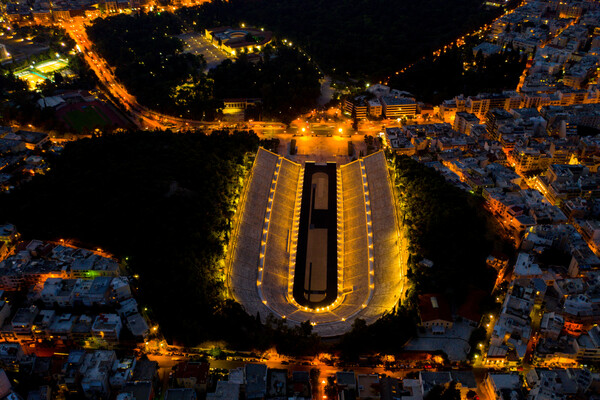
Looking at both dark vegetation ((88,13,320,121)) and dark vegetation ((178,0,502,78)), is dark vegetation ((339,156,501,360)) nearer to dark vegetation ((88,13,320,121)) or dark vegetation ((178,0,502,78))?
dark vegetation ((88,13,320,121))

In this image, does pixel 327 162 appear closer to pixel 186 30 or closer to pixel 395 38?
pixel 395 38

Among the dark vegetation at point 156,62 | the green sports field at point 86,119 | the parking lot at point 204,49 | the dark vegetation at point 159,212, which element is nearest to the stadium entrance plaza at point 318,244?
the dark vegetation at point 159,212

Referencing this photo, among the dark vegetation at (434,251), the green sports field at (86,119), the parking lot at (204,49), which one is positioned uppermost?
the dark vegetation at (434,251)

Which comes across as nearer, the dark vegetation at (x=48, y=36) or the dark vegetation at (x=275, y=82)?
the dark vegetation at (x=275, y=82)

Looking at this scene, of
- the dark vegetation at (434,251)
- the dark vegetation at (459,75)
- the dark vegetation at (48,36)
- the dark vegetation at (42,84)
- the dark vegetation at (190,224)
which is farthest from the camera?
the dark vegetation at (48,36)

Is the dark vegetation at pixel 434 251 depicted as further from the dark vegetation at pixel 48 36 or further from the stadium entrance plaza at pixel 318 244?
the dark vegetation at pixel 48 36

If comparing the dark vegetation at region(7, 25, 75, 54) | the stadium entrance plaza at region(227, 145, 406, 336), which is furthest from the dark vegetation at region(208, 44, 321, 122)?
the dark vegetation at region(7, 25, 75, 54)
